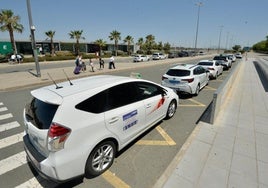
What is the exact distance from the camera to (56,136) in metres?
2.53

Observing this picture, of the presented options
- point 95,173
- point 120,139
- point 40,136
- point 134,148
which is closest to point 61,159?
point 40,136

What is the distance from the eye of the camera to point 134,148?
4.09 m

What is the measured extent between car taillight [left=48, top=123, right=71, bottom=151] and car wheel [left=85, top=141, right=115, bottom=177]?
2.04 feet

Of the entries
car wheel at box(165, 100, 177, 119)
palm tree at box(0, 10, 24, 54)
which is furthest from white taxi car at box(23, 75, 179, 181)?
palm tree at box(0, 10, 24, 54)

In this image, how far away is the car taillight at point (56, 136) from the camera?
2.53 metres

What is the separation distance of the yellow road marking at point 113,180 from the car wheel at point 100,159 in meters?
0.10

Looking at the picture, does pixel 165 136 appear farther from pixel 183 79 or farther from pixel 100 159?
Answer: pixel 183 79

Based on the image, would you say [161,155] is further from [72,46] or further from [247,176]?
[72,46]

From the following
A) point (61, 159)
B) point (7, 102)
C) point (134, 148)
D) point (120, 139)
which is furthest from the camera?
point (7, 102)

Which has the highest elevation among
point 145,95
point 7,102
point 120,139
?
point 145,95

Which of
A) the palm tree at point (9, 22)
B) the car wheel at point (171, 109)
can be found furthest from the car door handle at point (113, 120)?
the palm tree at point (9, 22)

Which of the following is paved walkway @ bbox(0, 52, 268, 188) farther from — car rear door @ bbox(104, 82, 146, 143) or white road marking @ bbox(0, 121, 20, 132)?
white road marking @ bbox(0, 121, 20, 132)

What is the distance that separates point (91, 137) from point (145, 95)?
1825 mm

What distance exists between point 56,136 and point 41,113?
56 centimetres
